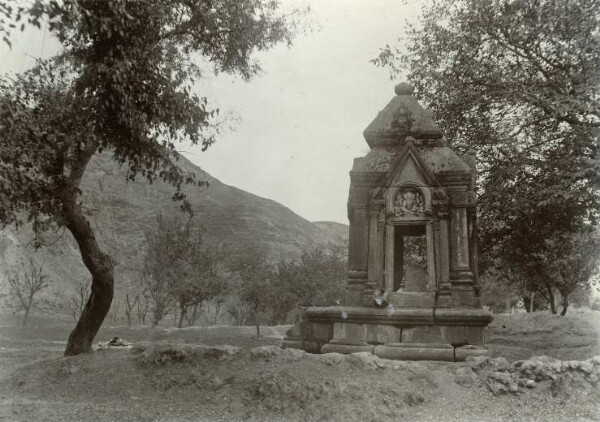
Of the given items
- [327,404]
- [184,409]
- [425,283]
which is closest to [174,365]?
[184,409]

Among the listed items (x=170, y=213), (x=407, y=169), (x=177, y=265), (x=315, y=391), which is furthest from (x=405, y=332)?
(x=170, y=213)

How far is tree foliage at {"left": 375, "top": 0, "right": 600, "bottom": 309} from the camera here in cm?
1192

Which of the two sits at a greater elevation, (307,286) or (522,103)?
(522,103)

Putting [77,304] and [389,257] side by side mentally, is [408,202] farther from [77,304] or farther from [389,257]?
[77,304]

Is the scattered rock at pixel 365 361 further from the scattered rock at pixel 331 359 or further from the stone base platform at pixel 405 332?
the stone base platform at pixel 405 332

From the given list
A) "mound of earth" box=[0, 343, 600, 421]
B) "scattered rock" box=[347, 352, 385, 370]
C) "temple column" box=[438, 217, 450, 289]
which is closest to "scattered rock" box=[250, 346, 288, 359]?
"mound of earth" box=[0, 343, 600, 421]

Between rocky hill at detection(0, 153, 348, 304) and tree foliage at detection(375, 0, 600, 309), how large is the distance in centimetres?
4036

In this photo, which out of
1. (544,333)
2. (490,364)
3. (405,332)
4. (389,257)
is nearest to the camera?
(490,364)

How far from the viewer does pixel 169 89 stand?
29.7 feet

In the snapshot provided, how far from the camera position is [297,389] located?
666 cm

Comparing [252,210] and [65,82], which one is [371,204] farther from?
[252,210]

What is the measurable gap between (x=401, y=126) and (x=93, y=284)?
6.56 meters

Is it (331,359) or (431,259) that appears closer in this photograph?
(331,359)

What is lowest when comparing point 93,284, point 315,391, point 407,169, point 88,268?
point 315,391
